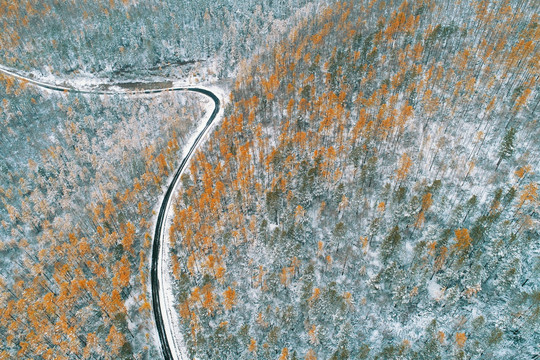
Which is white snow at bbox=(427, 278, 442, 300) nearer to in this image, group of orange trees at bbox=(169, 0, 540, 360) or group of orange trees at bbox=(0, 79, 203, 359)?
group of orange trees at bbox=(169, 0, 540, 360)

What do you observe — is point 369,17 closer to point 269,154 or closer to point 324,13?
point 324,13

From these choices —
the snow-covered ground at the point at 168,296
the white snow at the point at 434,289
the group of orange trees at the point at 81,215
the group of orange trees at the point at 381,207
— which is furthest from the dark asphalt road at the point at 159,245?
the white snow at the point at 434,289

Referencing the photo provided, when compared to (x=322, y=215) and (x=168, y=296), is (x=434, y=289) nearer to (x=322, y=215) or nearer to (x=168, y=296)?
(x=322, y=215)

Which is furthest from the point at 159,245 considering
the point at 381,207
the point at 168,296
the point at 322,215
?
the point at 381,207

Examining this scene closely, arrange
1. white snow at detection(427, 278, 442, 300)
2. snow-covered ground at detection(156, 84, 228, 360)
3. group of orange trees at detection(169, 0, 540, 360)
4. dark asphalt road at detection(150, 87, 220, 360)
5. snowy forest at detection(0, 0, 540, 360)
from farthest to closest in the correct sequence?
dark asphalt road at detection(150, 87, 220, 360)
snow-covered ground at detection(156, 84, 228, 360)
white snow at detection(427, 278, 442, 300)
snowy forest at detection(0, 0, 540, 360)
group of orange trees at detection(169, 0, 540, 360)

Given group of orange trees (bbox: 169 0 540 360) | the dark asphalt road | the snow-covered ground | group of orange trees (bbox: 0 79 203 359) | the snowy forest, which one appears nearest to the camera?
group of orange trees (bbox: 169 0 540 360)

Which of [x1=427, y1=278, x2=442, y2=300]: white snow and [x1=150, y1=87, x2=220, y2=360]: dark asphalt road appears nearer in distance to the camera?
[x1=427, y1=278, x2=442, y2=300]: white snow

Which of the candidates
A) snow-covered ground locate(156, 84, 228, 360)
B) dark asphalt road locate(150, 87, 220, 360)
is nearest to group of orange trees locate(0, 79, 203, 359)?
dark asphalt road locate(150, 87, 220, 360)
